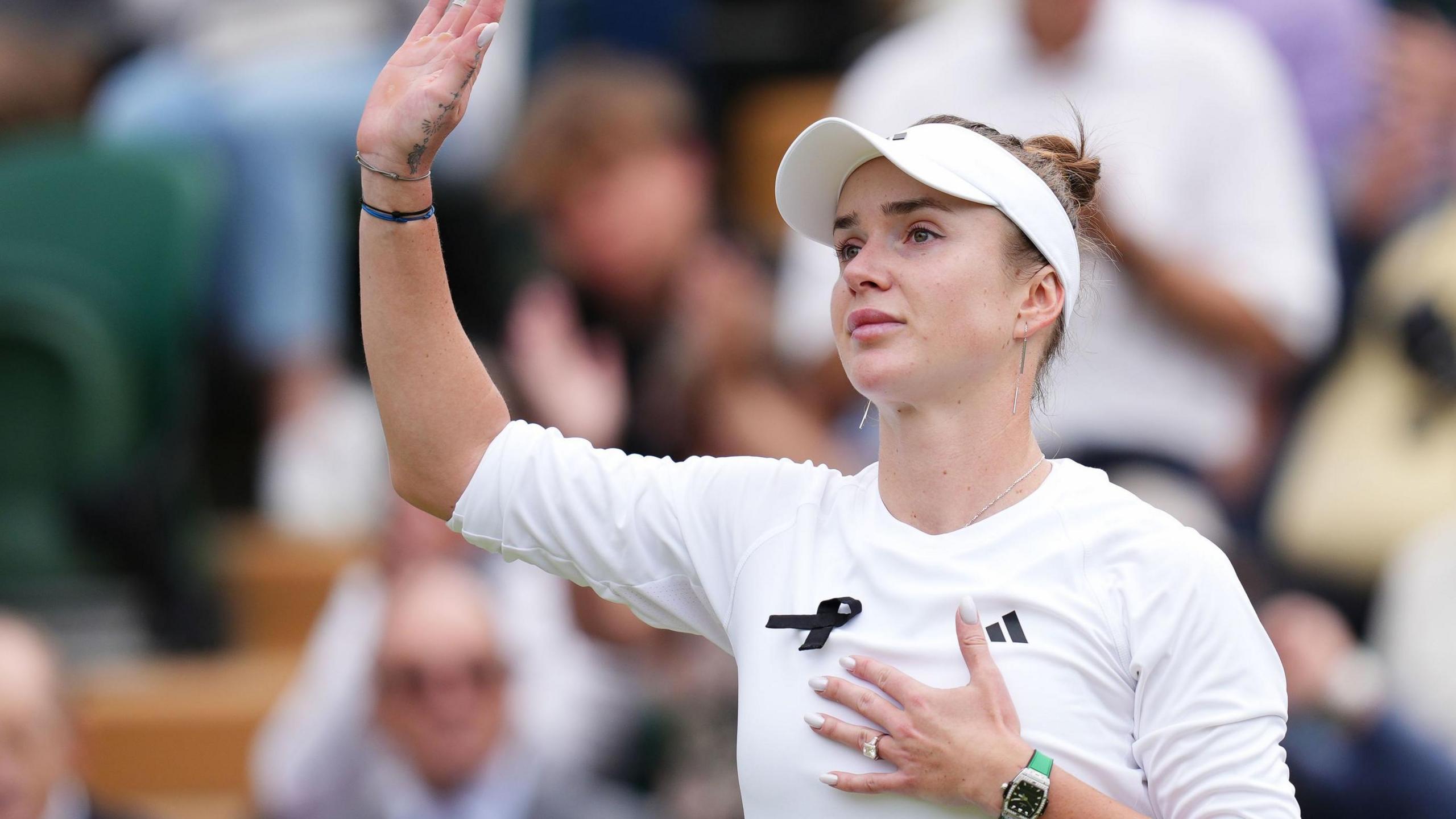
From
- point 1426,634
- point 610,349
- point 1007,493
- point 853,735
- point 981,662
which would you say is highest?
point 1007,493

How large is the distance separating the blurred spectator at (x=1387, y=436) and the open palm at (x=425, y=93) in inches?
112

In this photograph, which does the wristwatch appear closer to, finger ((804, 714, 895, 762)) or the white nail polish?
finger ((804, 714, 895, 762))

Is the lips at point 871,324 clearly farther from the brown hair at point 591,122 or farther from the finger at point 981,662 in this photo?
the brown hair at point 591,122

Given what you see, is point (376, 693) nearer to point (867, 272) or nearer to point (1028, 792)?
point (867, 272)

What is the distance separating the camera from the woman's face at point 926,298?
6.90 feet

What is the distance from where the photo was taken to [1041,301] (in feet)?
7.16

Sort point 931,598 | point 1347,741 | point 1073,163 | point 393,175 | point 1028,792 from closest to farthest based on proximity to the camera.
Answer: point 1028,792 → point 931,598 → point 393,175 → point 1073,163 → point 1347,741

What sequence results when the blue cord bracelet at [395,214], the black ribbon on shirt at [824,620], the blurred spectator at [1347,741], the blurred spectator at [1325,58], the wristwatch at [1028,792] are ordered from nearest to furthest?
1. the wristwatch at [1028,792]
2. the black ribbon on shirt at [824,620]
3. the blue cord bracelet at [395,214]
4. the blurred spectator at [1347,741]
5. the blurred spectator at [1325,58]

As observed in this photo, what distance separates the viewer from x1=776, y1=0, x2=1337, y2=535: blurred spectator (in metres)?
3.97

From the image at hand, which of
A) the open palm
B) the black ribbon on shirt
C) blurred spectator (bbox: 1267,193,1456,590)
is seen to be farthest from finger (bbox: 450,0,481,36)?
blurred spectator (bbox: 1267,193,1456,590)

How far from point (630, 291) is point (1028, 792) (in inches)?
124

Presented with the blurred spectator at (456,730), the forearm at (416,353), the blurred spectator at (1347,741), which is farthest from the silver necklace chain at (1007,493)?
the blurred spectator at (456,730)

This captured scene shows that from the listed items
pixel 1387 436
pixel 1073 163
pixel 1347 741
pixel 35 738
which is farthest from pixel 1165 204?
pixel 35 738

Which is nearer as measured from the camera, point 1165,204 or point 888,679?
point 888,679
